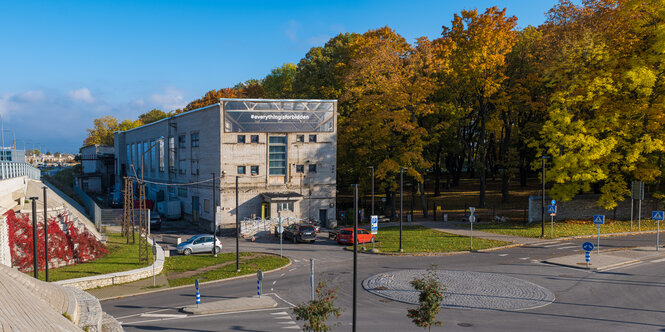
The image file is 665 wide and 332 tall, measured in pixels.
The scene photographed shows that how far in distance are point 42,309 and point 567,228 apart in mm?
42809

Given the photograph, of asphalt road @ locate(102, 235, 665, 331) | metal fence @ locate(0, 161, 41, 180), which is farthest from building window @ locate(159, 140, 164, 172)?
asphalt road @ locate(102, 235, 665, 331)

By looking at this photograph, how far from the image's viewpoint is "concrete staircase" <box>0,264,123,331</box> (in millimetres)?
10641

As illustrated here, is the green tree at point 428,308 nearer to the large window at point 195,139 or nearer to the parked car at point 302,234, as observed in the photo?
the parked car at point 302,234

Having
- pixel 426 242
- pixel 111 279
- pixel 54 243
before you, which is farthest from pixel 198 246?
pixel 426 242

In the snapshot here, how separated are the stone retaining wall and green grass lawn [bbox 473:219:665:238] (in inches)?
1216

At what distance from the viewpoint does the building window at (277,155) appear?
48.9 m

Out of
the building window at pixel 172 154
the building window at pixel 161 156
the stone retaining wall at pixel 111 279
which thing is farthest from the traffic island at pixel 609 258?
the building window at pixel 161 156

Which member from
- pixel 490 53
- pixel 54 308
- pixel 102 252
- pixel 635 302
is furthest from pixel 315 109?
pixel 54 308

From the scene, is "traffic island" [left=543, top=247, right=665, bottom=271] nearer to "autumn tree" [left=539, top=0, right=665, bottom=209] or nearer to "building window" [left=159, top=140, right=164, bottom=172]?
"autumn tree" [left=539, top=0, right=665, bottom=209]

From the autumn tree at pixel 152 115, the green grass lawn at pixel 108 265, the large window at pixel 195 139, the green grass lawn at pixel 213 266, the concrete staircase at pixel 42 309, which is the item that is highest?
the autumn tree at pixel 152 115

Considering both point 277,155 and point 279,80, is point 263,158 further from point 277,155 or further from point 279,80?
point 279,80

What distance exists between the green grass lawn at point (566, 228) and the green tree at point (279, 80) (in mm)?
48994

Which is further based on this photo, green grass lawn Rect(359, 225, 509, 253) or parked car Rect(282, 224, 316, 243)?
parked car Rect(282, 224, 316, 243)

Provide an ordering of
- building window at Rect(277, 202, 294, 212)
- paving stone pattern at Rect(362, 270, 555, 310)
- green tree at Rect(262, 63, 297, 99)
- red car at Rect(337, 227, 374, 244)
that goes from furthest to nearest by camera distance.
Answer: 1. green tree at Rect(262, 63, 297, 99)
2. building window at Rect(277, 202, 294, 212)
3. red car at Rect(337, 227, 374, 244)
4. paving stone pattern at Rect(362, 270, 555, 310)
